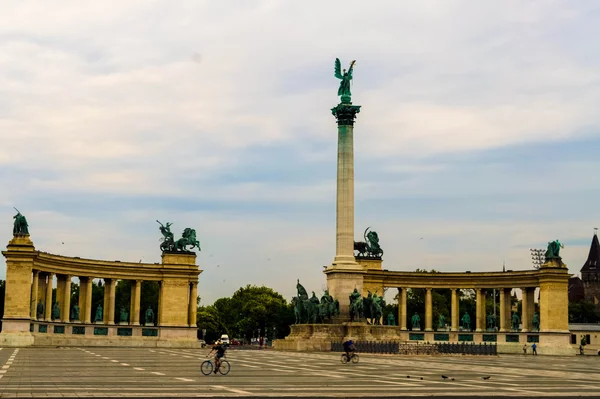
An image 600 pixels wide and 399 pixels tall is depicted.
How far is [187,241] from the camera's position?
123m

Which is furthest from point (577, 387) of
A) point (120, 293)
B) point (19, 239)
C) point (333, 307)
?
point (120, 293)

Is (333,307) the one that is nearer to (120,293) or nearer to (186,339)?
(186,339)

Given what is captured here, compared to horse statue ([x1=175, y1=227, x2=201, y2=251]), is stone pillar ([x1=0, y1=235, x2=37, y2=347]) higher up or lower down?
lower down

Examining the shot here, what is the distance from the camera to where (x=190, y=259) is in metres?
123

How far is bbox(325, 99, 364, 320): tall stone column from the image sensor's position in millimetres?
89938

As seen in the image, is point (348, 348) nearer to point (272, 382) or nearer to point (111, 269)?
point (272, 382)

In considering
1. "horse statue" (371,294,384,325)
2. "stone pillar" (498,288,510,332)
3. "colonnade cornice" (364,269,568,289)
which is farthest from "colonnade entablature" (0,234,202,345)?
"stone pillar" (498,288,510,332)

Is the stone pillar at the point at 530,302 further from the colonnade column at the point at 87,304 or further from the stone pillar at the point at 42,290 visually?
the stone pillar at the point at 42,290

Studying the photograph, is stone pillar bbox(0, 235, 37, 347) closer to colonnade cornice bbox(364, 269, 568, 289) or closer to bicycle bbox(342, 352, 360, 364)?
colonnade cornice bbox(364, 269, 568, 289)

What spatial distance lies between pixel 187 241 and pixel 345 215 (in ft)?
124

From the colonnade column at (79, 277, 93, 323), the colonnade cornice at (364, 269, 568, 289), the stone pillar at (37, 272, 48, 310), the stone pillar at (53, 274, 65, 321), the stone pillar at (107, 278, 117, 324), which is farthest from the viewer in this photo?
the colonnade cornice at (364, 269, 568, 289)

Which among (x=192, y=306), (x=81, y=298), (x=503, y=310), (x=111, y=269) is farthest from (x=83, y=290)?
(x=503, y=310)

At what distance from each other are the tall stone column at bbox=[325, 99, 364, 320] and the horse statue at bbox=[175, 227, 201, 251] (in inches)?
1411

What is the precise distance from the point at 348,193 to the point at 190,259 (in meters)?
38.7
